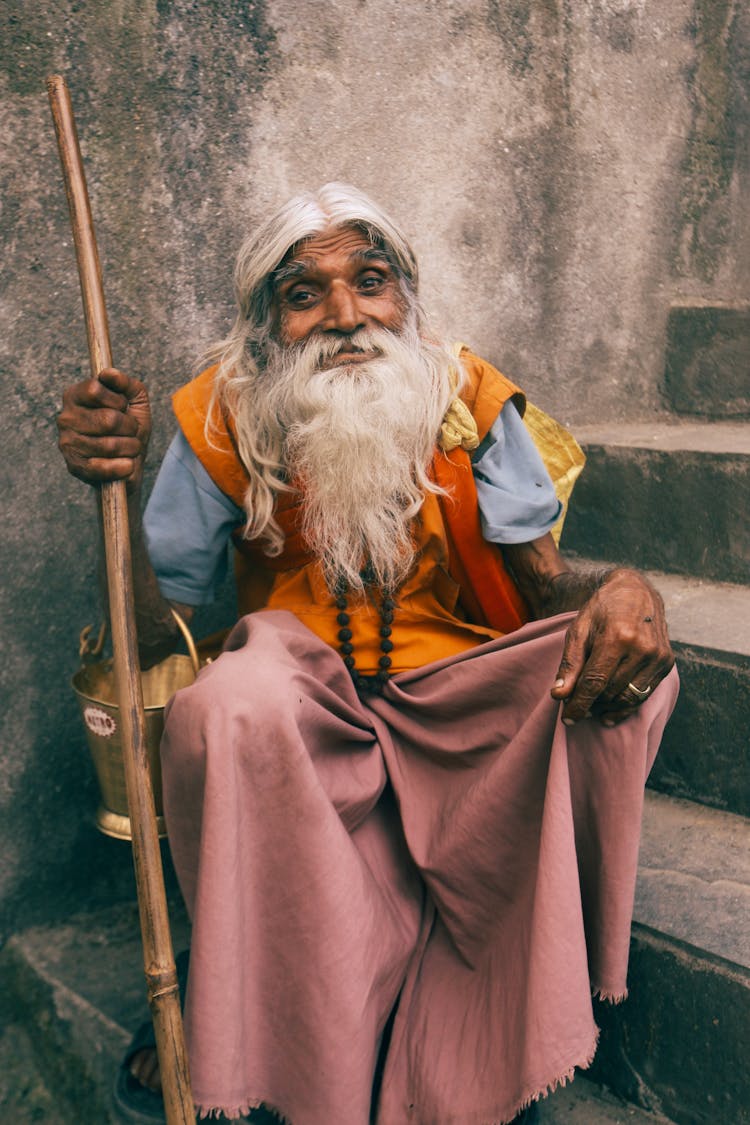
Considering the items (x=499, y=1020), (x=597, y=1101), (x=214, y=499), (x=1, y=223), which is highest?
(x=1, y=223)

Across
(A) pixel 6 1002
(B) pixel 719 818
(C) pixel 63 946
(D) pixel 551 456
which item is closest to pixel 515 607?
(D) pixel 551 456

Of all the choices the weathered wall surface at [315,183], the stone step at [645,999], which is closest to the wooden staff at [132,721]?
the weathered wall surface at [315,183]

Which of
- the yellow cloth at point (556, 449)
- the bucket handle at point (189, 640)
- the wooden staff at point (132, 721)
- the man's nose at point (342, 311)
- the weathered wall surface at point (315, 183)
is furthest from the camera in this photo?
the yellow cloth at point (556, 449)

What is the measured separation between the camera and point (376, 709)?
225cm

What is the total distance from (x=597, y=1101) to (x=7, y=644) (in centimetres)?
168

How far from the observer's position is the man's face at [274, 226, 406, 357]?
92.1 inches

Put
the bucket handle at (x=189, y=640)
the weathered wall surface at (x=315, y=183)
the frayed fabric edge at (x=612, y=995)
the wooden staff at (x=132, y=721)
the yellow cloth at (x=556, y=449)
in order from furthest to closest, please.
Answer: the yellow cloth at (x=556, y=449) → the weathered wall surface at (x=315, y=183) → the bucket handle at (x=189, y=640) → the frayed fabric edge at (x=612, y=995) → the wooden staff at (x=132, y=721)

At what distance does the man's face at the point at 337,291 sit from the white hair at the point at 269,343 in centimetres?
3

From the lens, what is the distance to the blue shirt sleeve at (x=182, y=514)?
2395 mm

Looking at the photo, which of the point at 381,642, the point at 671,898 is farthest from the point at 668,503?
the point at 671,898

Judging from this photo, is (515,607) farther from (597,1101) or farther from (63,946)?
(63,946)

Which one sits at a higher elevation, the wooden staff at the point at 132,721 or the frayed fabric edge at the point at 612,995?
the wooden staff at the point at 132,721

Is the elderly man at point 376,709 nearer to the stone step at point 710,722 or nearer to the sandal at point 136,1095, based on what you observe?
the sandal at point 136,1095

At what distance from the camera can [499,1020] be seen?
185cm
